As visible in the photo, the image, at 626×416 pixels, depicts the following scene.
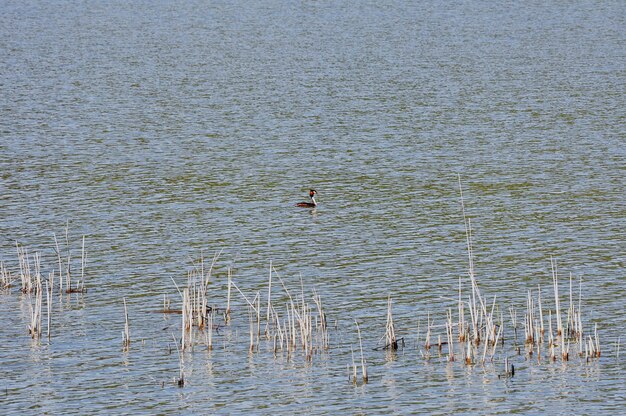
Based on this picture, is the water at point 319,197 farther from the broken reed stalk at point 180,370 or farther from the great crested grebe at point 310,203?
the great crested grebe at point 310,203

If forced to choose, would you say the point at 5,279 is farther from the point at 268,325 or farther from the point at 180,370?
the point at 180,370

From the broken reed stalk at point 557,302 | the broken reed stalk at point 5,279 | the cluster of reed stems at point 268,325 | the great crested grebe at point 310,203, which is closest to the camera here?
the broken reed stalk at point 557,302

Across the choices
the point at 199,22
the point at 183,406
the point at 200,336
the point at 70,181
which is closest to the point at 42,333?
the point at 200,336

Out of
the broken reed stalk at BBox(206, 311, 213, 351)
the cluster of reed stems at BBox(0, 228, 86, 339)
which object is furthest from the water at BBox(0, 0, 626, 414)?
the cluster of reed stems at BBox(0, 228, 86, 339)

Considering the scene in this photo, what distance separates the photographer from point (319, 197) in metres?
41.2

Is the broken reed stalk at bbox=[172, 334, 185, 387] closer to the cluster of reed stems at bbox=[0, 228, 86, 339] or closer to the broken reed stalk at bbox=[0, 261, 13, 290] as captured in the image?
the cluster of reed stems at bbox=[0, 228, 86, 339]

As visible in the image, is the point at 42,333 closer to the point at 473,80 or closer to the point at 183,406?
the point at 183,406

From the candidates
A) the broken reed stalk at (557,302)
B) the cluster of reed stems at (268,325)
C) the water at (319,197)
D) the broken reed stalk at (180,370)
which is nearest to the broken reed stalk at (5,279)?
the water at (319,197)

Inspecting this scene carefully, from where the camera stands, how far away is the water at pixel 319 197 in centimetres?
2264

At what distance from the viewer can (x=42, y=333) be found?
2578 centimetres

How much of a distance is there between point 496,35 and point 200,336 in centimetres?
6325

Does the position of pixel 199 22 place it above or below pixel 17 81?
above

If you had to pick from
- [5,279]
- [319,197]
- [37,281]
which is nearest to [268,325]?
[37,281]

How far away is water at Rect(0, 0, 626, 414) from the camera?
22641mm
